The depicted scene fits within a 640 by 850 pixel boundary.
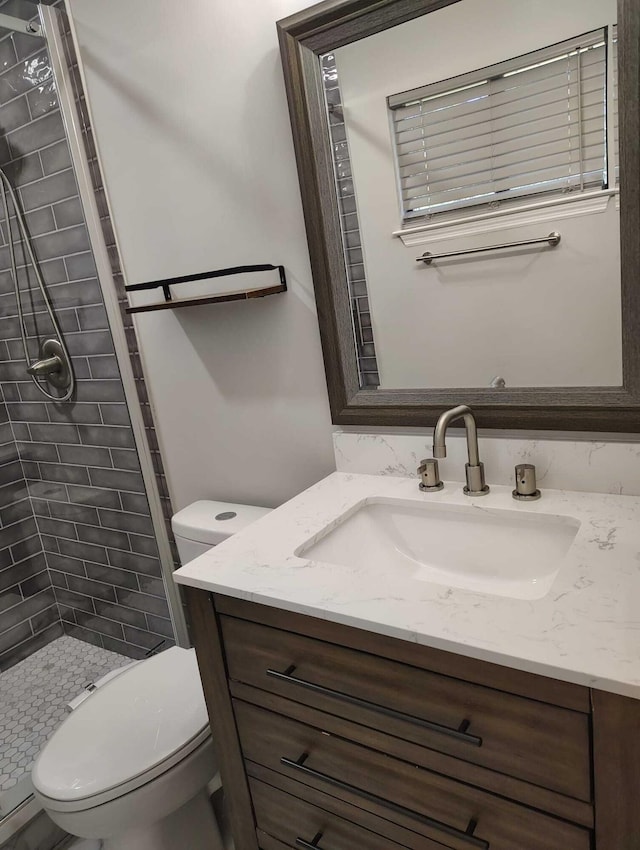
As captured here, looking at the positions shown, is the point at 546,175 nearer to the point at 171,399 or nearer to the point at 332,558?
the point at 332,558

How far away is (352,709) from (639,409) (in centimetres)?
78

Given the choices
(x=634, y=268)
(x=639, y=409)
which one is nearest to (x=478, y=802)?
(x=639, y=409)

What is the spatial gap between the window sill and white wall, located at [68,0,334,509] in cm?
31

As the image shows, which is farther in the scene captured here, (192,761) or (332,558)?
(192,761)

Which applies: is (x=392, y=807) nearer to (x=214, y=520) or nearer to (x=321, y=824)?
(x=321, y=824)

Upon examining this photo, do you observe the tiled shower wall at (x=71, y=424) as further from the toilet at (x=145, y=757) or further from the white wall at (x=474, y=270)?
the white wall at (x=474, y=270)

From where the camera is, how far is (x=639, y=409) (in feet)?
3.91

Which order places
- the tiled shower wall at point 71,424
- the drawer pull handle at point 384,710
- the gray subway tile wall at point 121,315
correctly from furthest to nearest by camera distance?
1. the tiled shower wall at point 71,424
2. the gray subway tile wall at point 121,315
3. the drawer pull handle at point 384,710

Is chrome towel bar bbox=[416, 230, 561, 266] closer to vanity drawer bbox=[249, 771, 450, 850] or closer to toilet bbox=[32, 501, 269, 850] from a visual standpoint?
toilet bbox=[32, 501, 269, 850]

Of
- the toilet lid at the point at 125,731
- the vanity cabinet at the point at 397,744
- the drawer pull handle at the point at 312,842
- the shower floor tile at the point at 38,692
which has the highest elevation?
the vanity cabinet at the point at 397,744

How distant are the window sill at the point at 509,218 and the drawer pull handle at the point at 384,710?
94 centimetres

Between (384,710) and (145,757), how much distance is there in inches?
28.9

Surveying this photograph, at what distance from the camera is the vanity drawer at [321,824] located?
1.06m

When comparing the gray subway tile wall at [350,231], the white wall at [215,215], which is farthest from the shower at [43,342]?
the gray subway tile wall at [350,231]
